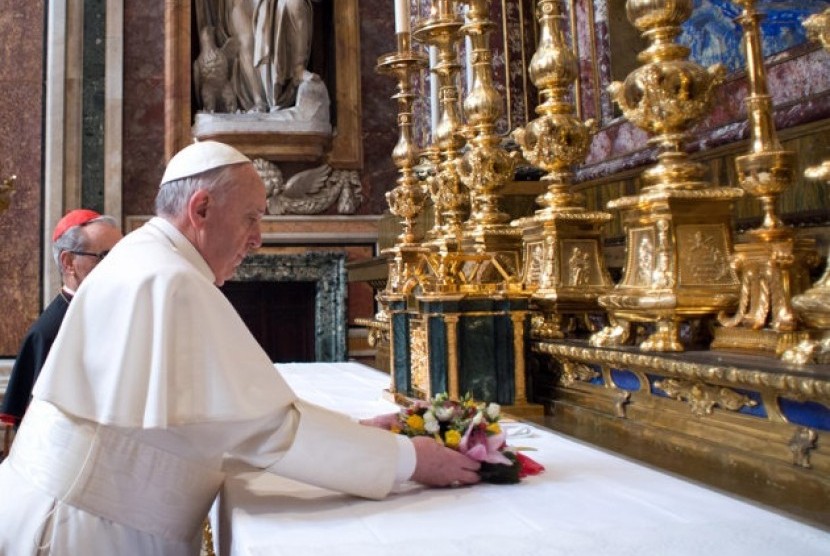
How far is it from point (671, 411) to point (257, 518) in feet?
3.30

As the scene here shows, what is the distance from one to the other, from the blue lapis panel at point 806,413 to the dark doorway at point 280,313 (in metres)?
7.39

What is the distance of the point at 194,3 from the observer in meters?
8.62

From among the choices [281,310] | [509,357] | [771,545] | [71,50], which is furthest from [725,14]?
[71,50]

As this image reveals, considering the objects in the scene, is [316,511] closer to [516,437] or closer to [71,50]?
[516,437]

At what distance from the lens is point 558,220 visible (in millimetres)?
2750

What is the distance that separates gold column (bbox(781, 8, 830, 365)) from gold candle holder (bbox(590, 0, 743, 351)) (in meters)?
0.34

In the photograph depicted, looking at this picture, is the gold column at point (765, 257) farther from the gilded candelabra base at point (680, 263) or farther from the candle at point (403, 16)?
the candle at point (403, 16)

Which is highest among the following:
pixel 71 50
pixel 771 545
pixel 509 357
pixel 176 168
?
pixel 71 50

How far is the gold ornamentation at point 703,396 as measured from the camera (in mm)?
1796

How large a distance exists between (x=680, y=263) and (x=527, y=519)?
0.92 m

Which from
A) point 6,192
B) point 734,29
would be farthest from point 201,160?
point 6,192

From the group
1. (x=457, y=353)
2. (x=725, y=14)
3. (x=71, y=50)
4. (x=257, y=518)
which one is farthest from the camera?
(x=71, y=50)

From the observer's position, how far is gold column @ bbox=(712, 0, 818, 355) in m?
1.87

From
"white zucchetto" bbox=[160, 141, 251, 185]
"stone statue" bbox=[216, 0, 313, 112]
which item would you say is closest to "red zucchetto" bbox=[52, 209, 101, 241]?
"white zucchetto" bbox=[160, 141, 251, 185]
